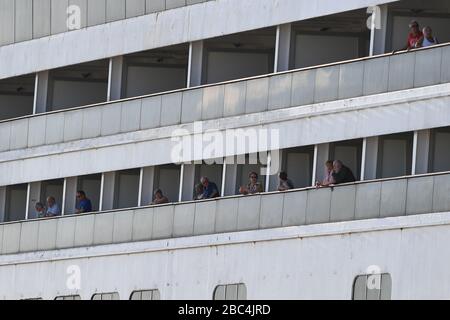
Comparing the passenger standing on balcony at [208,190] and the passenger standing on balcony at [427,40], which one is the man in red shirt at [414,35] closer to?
the passenger standing on balcony at [427,40]

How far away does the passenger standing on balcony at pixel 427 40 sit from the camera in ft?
167

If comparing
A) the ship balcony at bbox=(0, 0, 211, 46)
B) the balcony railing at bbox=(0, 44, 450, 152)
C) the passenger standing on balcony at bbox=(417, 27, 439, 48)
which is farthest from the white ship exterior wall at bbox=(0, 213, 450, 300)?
the ship balcony at bbox=(0, 0, 211, 46)

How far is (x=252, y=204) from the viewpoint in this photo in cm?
5550

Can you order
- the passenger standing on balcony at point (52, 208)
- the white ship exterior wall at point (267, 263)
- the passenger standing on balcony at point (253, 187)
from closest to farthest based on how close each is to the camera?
the white ship exterior wall at point (267, 263) < the passenger standing on balcony at point (253, 187) < the passenger standing on balcony at point (52, 208)

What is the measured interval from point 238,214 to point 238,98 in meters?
2.90

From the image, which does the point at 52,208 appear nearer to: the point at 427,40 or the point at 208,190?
the point at 208,190

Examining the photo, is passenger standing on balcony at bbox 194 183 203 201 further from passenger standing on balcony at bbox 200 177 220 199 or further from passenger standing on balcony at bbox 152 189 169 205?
passenger standing on balcony at bbox 152 189 169 205

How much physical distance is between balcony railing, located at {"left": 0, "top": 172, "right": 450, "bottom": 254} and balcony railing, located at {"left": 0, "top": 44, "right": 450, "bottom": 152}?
7.00 ft

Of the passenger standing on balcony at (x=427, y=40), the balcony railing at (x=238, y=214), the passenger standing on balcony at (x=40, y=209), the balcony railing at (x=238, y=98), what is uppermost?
the passenger standing on balcony at (x=427, y=40)

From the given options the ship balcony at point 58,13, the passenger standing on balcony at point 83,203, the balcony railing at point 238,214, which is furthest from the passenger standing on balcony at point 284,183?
the passenger standing on balcony at point 83,203

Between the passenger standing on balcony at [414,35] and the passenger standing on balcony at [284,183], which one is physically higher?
the passenger standing on balcony at [414,35]

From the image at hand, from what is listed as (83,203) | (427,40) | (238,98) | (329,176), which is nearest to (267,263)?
(329,176)

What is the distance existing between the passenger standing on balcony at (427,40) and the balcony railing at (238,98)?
12.2 inches

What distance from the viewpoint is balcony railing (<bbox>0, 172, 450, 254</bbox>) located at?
5056cm
